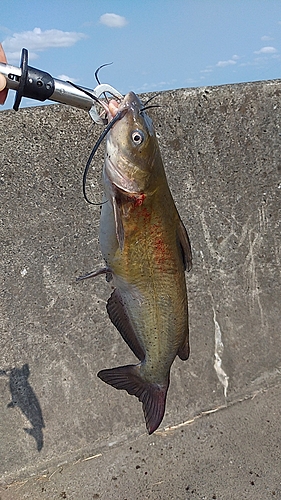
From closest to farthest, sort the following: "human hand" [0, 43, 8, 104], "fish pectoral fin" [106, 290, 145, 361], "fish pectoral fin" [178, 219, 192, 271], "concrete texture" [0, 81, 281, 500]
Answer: "human hand" [0, 43, 8, 104]
"fish pectoral fin" [178, 219, 192, 271]
"fish pectoral fin" [106, 290, 145, 361]
"concrete texture" [0, 81, 281, 500]

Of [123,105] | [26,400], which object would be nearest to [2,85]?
[123,105]

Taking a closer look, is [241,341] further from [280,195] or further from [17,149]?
[17,149]

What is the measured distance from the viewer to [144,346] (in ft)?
6.04

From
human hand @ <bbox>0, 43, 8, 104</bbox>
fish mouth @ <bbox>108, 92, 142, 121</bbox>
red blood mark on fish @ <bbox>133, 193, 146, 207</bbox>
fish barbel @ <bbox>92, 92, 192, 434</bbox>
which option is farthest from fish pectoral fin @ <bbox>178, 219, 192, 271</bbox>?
human hand @ <bbox>0, 43, 8, 104</bbox>

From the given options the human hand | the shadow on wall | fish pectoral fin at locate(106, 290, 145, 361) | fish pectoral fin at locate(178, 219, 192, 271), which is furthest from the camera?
the shadow on wall

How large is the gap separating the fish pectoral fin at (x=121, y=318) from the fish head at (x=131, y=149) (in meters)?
0.42

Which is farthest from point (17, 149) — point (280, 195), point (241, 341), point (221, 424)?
point (221, 424)

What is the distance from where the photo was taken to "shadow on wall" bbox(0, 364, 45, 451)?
9.47 ft

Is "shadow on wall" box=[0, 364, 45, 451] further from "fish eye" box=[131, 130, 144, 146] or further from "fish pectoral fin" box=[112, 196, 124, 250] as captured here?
"fish eye" box=[131, 130, 144, 146]

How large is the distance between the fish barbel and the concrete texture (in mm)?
1096

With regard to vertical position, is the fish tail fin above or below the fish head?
below

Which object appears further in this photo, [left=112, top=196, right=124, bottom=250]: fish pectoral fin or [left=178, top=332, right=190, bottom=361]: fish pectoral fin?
[left=178, top=332, right=190, bottom=361]: fish pectoral fin

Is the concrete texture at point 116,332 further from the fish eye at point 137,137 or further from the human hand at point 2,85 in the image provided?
the fish eye at point 137,137

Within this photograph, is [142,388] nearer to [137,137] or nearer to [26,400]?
[137,137]
